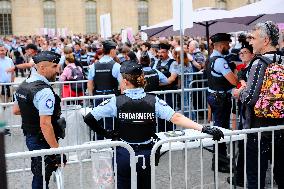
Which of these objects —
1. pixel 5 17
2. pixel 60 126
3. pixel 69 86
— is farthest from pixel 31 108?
pixel 5 17

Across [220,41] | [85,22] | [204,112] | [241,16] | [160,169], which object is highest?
[85,22]

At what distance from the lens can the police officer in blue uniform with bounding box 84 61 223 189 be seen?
362cm

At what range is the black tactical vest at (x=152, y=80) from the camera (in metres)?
7.25

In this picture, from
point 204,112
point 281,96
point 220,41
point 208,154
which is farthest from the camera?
point 204,112

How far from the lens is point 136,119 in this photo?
361cm

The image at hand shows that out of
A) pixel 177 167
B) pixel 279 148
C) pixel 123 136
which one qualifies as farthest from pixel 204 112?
pixel 123 136

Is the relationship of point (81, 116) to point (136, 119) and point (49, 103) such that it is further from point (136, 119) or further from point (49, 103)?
point (136, 119)

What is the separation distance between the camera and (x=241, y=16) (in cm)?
657

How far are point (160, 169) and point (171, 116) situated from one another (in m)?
2.80

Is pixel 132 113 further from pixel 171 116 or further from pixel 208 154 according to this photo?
pixel 208 154

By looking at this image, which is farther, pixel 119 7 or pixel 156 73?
pixel 119 7

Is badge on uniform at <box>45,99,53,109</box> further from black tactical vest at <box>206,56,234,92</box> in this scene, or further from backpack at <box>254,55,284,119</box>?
black tactical vest at <box>206,56,234,92</box>

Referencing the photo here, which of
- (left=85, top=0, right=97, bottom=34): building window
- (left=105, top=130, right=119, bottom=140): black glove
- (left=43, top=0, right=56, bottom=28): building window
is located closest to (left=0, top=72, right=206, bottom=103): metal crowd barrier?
(left=105, top=130, right=119, bottom=140): black glove

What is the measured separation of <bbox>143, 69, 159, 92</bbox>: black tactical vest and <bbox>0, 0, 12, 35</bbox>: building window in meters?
40.8
